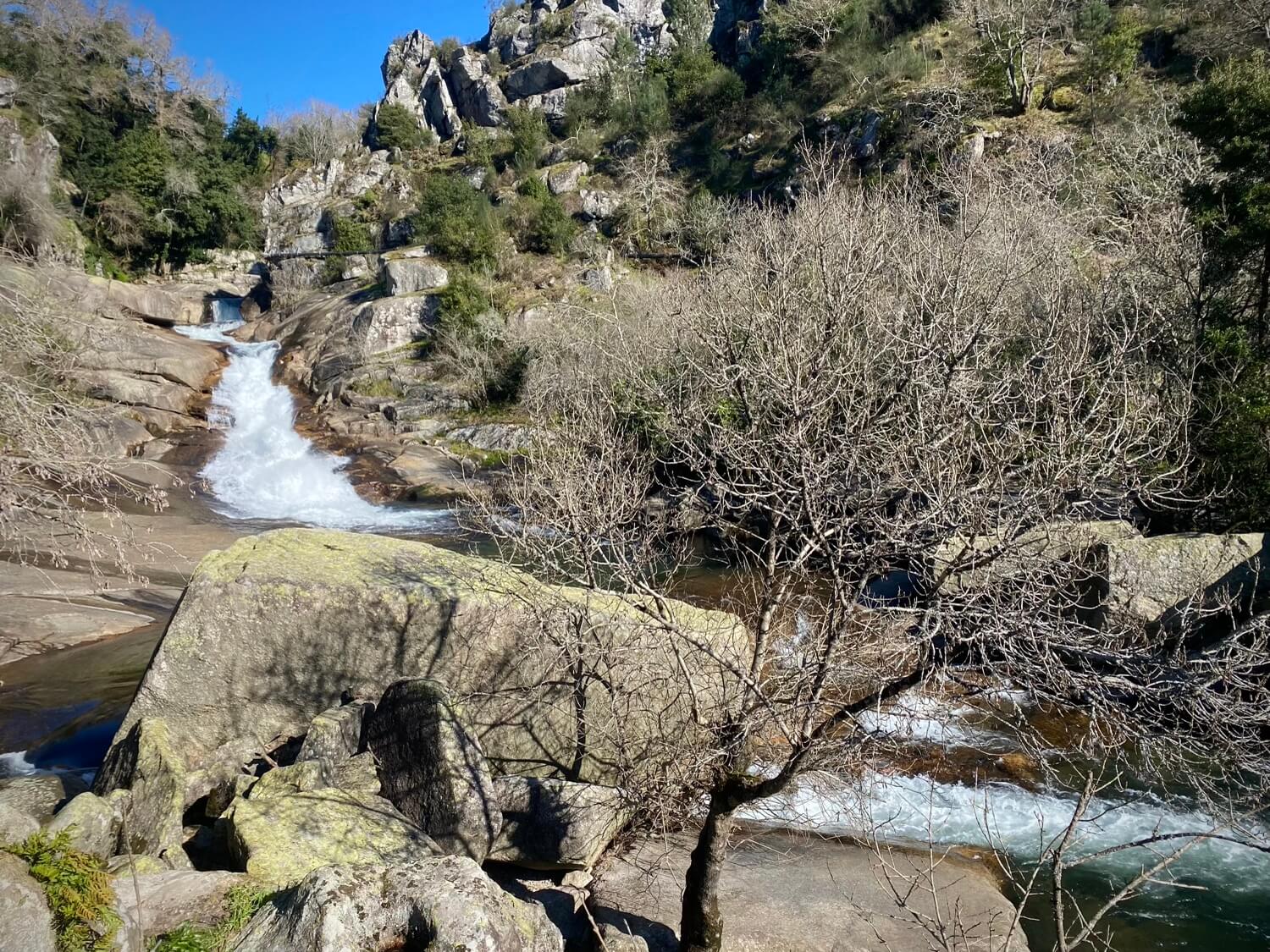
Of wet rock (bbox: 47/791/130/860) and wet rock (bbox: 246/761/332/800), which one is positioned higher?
wet rock (bbox: 246/761/332/800)

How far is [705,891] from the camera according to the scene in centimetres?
549

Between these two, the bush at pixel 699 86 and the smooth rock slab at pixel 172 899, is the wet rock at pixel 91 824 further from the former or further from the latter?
the bush at pixel 699 86

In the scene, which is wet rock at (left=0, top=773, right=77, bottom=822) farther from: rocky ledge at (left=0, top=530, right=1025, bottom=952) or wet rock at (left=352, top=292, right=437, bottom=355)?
wet rock at (left=352, top=292, right=437, bottom=355)

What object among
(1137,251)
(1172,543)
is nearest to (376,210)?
(1137,251)

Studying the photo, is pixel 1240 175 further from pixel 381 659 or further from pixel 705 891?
pixel 381 659

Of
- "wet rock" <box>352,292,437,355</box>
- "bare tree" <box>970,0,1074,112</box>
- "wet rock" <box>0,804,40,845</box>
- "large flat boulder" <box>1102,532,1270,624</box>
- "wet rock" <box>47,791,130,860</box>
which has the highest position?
"bare tree" <box>970,0,1074,112</box>

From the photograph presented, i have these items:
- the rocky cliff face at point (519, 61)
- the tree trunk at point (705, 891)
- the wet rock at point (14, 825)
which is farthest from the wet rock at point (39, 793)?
the rocky cliff face at point (519, 61)

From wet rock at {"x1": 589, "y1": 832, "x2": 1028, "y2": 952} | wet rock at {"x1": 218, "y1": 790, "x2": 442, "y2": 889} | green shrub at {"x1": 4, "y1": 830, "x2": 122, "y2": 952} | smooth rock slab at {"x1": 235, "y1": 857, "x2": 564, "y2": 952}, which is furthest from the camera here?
wet rock at {"x1": 589, "y1": 832, "x2": 1028, "y2": 952}

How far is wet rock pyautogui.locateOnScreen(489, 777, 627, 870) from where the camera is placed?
255 inches

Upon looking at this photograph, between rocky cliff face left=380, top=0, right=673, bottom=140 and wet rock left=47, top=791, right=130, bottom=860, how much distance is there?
202 feet

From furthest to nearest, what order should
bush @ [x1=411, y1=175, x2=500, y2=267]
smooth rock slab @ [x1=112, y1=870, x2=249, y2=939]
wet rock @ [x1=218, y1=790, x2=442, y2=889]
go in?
1. bush @ [x1=411, y1=175, x2=500, y2=267]
2. wet rock @ [x1=218, y1=790, x2=442, y2=889]
3. smooth rock slab @ [x1=112, y1=870, x2=249, y2=939]

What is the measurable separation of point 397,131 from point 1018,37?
47.2 meters

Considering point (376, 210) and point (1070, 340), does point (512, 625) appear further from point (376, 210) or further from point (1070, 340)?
point (376, 210)

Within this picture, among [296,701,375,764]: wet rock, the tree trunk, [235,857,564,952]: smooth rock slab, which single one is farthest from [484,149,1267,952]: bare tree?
[296,701,375,764]: wet rock
